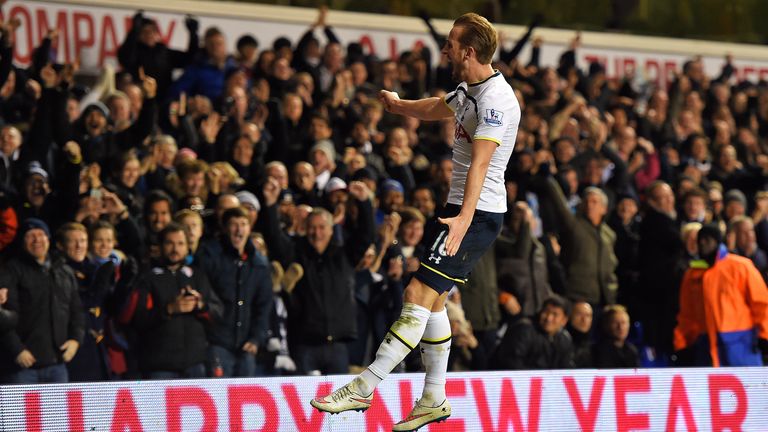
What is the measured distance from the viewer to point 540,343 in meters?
11.5

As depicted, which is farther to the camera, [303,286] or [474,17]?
[303,286]

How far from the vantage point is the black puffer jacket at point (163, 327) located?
33.2 feet

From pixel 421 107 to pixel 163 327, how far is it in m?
3.49

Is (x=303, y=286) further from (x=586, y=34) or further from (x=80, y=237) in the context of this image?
(x=586, y=34)

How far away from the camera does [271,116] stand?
42.5 ft

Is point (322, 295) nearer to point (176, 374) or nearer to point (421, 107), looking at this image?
point (176, 374)

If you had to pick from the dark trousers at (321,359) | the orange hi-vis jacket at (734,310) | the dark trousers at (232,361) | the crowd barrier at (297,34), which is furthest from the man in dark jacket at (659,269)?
the crowd barrier at (297,34)

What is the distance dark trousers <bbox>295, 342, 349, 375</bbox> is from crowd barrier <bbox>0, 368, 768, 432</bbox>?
2.48 metres

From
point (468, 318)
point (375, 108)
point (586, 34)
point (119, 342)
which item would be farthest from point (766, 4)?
point (119, 342)

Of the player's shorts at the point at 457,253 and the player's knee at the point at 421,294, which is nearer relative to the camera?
the player's shorts at the point at 457,253

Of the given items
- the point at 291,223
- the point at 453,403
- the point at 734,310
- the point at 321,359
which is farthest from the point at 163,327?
the point at 734,310

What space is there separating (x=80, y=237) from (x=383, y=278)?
271cm

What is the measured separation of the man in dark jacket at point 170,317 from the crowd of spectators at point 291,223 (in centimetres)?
2

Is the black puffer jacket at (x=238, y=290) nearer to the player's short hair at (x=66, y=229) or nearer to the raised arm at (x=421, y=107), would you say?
the player's short hair at (x=66, y=229)
